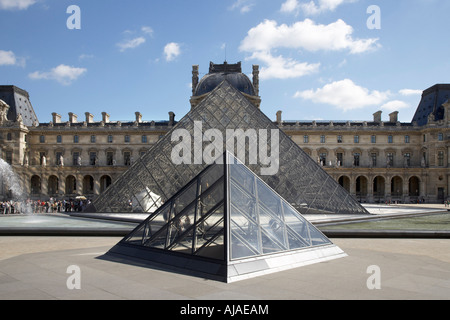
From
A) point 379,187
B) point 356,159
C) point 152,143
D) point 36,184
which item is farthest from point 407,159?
point 36,184

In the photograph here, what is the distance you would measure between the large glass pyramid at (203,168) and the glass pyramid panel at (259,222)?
35.6ft

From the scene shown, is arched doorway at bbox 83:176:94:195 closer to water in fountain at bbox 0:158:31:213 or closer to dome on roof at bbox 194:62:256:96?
water in fountain at bbox 0:158:31:213

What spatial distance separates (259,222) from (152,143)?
41459mm

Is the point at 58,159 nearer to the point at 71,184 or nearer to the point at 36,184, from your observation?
the point at 71,184

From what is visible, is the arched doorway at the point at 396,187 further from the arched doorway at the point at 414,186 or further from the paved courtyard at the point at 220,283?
the paved courtyard at the point at 220,283

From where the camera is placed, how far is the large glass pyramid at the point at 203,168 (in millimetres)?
18891

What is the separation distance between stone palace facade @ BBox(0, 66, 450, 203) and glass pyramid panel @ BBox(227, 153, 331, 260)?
38989mm

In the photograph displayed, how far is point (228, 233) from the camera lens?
6.39m

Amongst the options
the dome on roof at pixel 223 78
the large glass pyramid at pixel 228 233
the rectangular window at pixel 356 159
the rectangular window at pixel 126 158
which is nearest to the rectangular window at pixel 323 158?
the rectangular window at pixel 356 159
